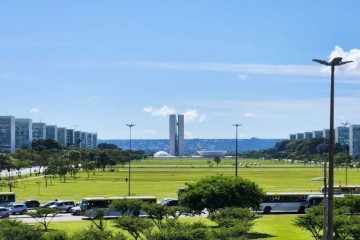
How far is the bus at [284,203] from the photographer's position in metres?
63.7

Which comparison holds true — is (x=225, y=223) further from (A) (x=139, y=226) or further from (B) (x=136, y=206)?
(B) (x=136, y=206)

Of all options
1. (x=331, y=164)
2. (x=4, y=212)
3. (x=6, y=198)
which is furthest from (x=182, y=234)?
(x=6, y=198)

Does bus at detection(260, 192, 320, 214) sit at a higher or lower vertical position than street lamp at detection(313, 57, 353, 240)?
lower

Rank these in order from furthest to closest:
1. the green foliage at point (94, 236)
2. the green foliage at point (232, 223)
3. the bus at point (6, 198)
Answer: the bus at point (6, 198), the green foliage at point (232, 223), the green foliage at point (94, 236)

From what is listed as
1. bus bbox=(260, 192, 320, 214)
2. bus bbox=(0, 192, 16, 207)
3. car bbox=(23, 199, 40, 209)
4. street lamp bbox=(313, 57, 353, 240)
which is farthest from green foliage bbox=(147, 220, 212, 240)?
bus bbox=(0, 192, 16, 207)

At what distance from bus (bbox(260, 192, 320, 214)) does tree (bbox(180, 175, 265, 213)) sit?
13366mm

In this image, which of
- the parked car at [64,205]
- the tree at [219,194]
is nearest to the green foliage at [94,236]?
the tree at [219,194]

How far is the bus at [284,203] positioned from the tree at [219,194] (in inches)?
526

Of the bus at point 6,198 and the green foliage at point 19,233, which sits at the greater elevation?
the green foliage at point 19,233

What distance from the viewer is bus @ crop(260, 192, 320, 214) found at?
63719 mm

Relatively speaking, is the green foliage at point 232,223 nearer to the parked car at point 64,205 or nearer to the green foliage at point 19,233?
the green foliage at point 19,233

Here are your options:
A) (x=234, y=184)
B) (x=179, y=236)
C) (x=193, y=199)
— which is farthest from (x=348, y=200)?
(x=179, y=236)

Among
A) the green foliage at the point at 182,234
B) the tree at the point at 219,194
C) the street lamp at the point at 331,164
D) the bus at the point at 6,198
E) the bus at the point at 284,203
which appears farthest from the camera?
the bus at the point at 6,198

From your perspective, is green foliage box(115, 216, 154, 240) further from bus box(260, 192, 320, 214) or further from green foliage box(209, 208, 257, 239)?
bus box(260, 192, 320, 214)
